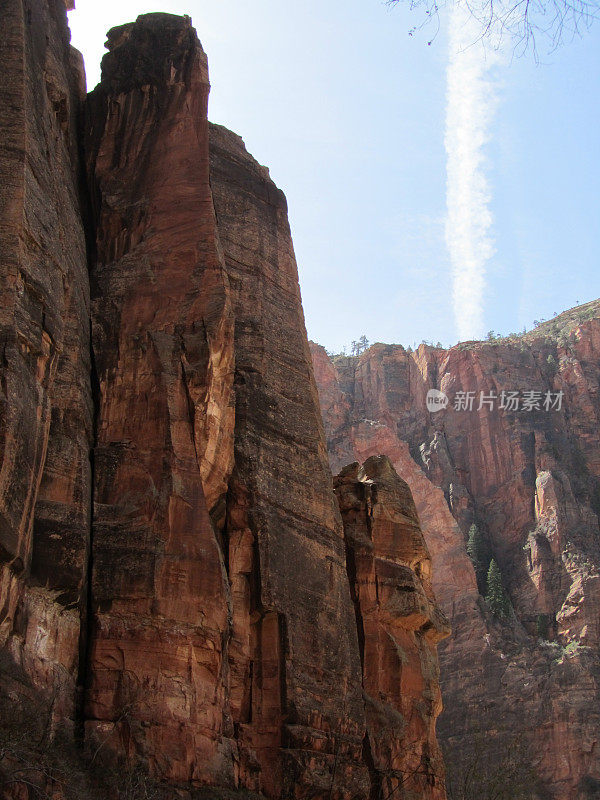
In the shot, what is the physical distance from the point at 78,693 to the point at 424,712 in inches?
420

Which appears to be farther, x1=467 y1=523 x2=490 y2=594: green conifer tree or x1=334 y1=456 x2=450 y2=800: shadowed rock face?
x1=467 y1=523 x2=490 y2=594: green conifer tree

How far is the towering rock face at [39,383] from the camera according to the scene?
63.9 feet

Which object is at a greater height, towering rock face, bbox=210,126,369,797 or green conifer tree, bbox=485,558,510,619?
green conifer tree, bbox=485,558,510,619

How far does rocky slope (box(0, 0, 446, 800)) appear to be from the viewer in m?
20.4

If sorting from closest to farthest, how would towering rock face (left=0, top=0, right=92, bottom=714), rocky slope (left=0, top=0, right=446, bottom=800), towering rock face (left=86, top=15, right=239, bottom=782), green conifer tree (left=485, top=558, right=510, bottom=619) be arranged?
towering rock face (left=0, top=0, right=92, bottom=714) < rocky slope (left=0, top=0, right=446, bottom=800) < towering rock face (left=86, top=15, right=239, bottom=782) < green conifer tree (left=485, top=558, right=510, bottom=619)

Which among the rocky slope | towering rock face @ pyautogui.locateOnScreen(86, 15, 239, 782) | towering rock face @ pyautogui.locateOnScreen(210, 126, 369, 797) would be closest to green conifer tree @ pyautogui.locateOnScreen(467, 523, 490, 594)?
the rocky slope

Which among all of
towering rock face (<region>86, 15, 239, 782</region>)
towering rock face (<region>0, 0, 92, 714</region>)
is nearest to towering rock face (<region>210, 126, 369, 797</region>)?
towering rock face (<region>86, 15, 239, 782</region>)

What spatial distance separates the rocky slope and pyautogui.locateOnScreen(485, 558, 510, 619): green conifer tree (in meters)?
44.4

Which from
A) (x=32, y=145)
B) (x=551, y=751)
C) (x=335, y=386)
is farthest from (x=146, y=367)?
(x=335, y=386)

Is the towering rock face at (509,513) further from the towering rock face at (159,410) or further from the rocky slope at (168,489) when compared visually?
the towering rock face at (159,410)

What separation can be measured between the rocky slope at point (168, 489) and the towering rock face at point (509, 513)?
28.5m

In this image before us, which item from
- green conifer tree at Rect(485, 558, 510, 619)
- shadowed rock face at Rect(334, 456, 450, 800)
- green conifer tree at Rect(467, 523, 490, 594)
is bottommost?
shadowed rock face at Rect(334, 456, 450, 800)

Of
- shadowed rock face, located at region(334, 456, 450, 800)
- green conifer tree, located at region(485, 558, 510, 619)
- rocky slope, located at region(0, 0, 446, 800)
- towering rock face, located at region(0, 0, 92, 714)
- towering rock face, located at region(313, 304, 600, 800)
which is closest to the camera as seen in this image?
towering rock face, located at region(0, 0, 92, 714)

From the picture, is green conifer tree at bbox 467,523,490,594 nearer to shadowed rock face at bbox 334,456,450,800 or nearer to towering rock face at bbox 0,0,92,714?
shadowed rock face at bbox 334,456,450,800
